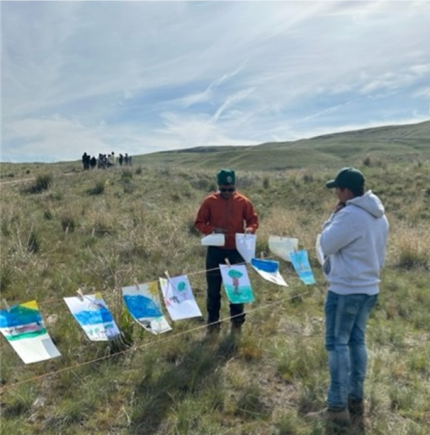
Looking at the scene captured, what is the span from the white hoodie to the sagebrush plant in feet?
3.82

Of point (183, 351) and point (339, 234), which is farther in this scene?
point (183, 351)

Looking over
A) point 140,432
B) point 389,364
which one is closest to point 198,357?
point 140,432

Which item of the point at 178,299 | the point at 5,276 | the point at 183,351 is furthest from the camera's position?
the point at 5,276

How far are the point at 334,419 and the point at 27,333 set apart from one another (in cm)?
256

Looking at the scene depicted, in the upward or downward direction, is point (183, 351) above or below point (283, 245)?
below

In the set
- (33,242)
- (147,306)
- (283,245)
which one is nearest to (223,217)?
(283,245)

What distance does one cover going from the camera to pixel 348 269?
3.71 meters

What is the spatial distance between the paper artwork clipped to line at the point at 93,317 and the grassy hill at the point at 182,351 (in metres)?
0.35

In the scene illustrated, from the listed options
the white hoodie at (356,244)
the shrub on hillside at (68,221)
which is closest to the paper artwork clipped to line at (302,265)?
the white hoodie at (356,244)

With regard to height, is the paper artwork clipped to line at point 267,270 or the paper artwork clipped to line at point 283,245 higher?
the paper artwork clipped to line at point 283,245

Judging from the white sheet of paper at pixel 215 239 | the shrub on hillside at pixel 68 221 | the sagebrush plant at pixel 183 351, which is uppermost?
the white sheet of paper at pixel 215 239

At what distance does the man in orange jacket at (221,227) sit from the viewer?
5531 mm

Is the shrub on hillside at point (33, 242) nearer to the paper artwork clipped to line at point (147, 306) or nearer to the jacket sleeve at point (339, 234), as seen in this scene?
the paper artwork clipped to line at point (147, 306)

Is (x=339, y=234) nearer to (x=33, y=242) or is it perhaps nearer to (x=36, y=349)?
(x=36, y=349)
